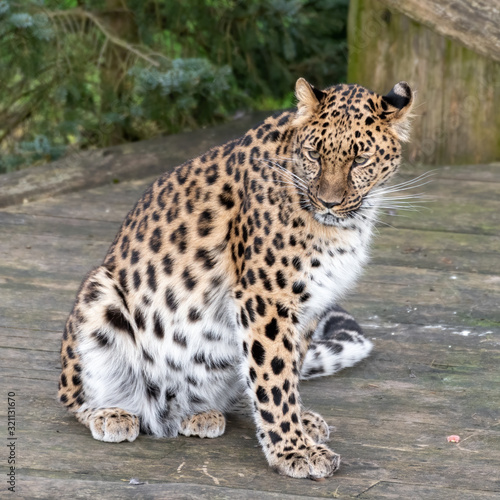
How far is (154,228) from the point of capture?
170 inches

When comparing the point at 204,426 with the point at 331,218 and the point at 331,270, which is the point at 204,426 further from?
the point at 331,218

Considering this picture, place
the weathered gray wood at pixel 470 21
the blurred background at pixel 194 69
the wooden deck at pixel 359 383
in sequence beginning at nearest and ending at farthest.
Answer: the wooden deck at pixel 359 383 → the weathered gray wood at pixel 470 21 → the blurred background at pixel 194 69

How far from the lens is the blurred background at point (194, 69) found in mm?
7477

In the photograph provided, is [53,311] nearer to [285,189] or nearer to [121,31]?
[285,189]

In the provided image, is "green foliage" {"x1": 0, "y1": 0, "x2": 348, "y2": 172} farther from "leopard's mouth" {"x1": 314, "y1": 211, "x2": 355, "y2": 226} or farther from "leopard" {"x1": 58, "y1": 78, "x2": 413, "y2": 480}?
"leopard's mouth" {"x1": 314, "y1": 211, "x2": 355, "y2": 226}

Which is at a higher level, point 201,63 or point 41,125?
point 201,63

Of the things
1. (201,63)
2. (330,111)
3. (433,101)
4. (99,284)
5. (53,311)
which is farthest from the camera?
(433,101)

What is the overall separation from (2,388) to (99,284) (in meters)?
0.68

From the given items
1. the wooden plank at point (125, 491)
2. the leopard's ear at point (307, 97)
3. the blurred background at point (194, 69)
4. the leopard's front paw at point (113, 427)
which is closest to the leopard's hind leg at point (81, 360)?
the leopard's front paw at point (113, 427)

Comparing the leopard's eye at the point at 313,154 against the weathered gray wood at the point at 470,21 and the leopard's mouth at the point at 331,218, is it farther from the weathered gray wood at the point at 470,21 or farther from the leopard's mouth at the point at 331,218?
the weathered gray wood at the point at 470,21

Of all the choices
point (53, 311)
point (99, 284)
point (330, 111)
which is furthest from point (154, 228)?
point (53, 311)

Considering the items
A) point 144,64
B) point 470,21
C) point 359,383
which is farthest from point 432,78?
point 359,383

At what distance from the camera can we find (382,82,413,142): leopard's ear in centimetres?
394

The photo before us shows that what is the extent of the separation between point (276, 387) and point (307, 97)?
1.12m
